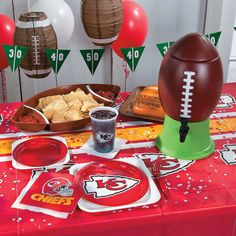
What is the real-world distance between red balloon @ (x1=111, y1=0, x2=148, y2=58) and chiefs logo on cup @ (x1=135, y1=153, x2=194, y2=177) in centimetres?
94

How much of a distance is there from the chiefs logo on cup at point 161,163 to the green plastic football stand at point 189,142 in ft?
0.07

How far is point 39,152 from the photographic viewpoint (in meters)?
1.29

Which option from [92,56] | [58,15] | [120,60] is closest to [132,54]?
[92,56]

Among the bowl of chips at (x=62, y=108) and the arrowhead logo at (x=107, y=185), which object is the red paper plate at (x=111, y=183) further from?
the bowl of chips at (x=62, y=108)

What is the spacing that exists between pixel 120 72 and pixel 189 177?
1554mm

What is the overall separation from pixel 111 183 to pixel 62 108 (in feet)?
1.44

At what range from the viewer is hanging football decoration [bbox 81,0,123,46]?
5.25ft

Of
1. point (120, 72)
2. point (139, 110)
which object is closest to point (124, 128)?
point (139, 110)

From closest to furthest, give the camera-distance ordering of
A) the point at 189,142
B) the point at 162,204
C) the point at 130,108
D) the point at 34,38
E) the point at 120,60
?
1. the point at 162,204
2. the point at 189,142
3. the point at 34,38
4. the point at 130,108
5. the point at 120,60

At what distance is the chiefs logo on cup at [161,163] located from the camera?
3.93 feet

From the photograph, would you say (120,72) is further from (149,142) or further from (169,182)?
(169,182)

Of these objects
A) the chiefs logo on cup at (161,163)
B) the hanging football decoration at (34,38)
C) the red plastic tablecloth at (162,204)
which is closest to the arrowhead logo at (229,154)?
the red plastic tablecloth at (162,204)

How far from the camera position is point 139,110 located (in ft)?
4.94

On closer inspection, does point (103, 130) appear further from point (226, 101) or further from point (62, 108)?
point (226, 101)
